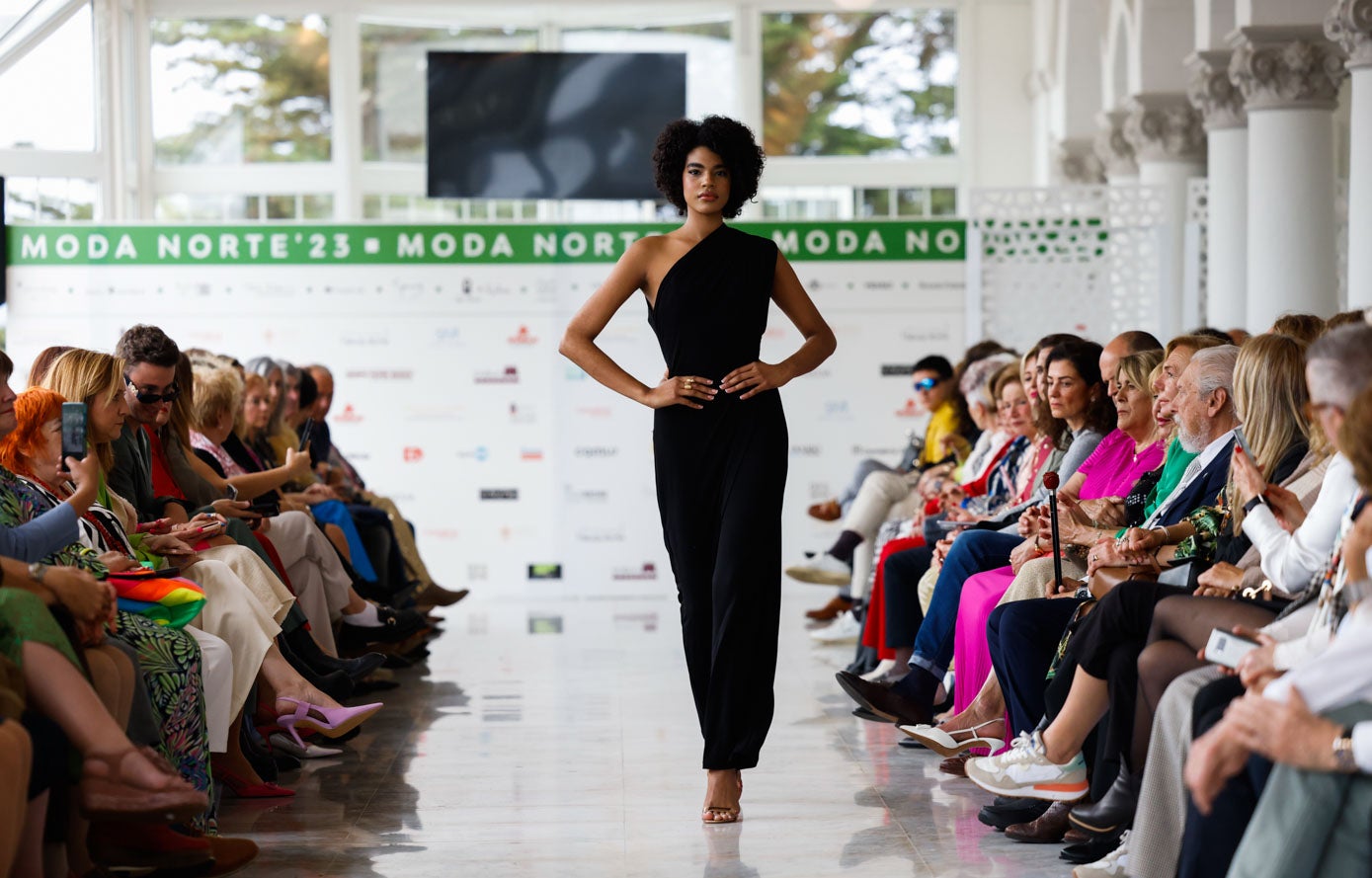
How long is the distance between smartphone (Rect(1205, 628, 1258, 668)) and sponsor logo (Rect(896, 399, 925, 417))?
270 inches

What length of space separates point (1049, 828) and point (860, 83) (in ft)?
33.9

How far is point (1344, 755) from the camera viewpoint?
253 centimetres

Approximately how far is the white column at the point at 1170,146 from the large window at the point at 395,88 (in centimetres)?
516

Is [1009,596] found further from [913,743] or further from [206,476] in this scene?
[206,476]

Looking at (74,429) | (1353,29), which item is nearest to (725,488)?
(74,429)

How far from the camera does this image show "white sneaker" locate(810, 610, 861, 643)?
7844 millimetres

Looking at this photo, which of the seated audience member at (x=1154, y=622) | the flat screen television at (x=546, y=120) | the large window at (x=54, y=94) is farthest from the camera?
the large window at (x=54, y=94)

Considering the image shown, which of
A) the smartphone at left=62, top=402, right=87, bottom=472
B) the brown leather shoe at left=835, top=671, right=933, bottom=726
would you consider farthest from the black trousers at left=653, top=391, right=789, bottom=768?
the smartphone at left=62, top=402, right=87, bottom=472

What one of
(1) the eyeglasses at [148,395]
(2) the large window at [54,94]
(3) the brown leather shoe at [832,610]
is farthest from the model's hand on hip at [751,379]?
(2) the large window at [54,94]

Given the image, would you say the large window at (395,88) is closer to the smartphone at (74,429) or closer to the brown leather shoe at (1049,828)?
the smartphone at (74,429)

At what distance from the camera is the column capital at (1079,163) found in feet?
39.6

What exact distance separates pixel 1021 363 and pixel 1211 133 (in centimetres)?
382

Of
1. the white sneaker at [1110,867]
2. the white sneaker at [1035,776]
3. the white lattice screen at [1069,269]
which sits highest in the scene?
the white lattice screen at [1069,269]

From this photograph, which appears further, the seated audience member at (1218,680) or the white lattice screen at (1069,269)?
the white lattice screen at (1069,269)
